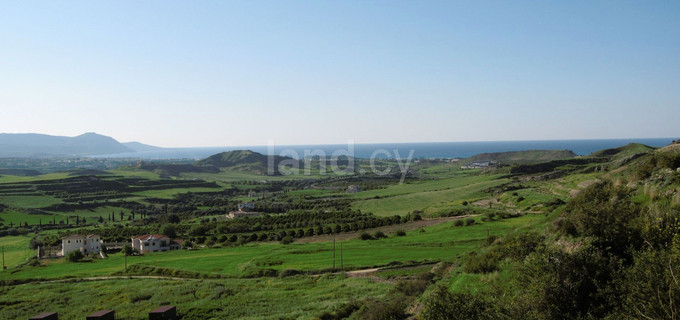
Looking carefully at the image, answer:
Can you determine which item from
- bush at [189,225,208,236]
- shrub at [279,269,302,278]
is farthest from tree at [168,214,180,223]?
shrub at [279,269,302,278]

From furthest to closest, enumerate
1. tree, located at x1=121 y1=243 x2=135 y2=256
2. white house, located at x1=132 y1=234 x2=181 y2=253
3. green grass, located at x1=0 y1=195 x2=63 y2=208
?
1. green grass, located at x1=0 y1=195 x2=63 y2=208
2. white house, located at x1=132 y1=234 x2=181 y2=253
3. tree, located at x1=121 y1=243 x2=135 y2=256

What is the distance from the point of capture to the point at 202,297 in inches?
1105

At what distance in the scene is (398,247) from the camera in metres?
38.8

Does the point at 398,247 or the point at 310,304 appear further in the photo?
the point at 398,247

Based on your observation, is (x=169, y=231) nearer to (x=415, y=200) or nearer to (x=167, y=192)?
(x=415, y=200)

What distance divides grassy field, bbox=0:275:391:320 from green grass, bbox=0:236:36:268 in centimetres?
1702

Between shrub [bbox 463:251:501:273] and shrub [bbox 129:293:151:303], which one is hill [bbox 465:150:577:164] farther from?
shrub [bbox 463:251:501:273]

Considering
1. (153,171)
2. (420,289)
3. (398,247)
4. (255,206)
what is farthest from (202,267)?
(153,171)

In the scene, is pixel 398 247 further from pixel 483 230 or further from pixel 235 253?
pixel 235 253

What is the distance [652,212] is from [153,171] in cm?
20630

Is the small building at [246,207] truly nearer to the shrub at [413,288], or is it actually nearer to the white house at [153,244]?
the white house at [153,244]

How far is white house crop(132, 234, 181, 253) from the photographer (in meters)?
53.1

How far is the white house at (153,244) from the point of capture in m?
53.1

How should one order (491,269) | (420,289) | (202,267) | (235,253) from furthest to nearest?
(235,253)
(202,267)
(420,289)
(491,269)
